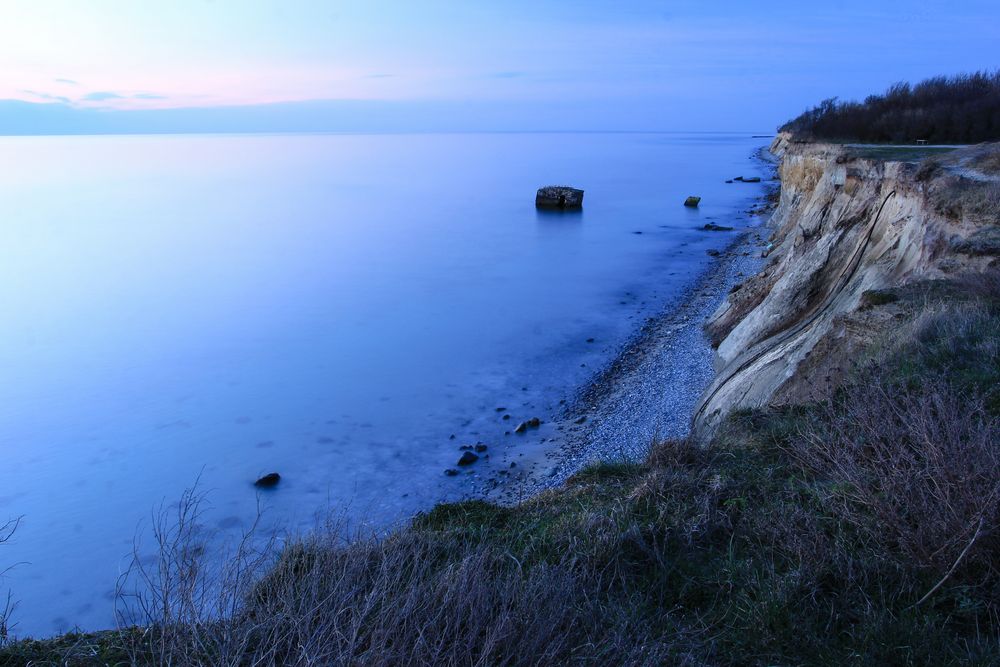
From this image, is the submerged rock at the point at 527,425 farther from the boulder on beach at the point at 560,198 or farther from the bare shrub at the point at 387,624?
the boulder on beach at the point at 560,198

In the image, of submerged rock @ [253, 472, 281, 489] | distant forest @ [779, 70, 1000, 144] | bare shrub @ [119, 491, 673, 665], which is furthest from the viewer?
distant forest @ [779, 70, 1000, 144]

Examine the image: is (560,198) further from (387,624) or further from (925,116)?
(387,624)

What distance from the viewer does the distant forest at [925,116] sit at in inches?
1268

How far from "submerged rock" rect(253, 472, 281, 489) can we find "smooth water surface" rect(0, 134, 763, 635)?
170 millimetres

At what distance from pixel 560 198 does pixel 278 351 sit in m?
39.5

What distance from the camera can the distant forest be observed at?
1268 inches

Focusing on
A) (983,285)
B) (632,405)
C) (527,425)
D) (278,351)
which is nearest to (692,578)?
(983,285)

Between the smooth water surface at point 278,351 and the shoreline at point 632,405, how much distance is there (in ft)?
2.43

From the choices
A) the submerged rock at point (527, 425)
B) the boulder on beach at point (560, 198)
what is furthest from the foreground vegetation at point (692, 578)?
the boulder on beach at point (560, 198)

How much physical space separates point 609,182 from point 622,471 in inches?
3090

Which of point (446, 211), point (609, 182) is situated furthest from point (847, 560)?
point (609, 182)

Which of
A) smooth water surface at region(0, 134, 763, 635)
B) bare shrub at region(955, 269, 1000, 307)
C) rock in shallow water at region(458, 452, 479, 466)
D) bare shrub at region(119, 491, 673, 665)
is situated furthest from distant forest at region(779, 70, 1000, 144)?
bare shrub at region(119, 491, 673, 665)

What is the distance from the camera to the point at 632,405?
16000mm

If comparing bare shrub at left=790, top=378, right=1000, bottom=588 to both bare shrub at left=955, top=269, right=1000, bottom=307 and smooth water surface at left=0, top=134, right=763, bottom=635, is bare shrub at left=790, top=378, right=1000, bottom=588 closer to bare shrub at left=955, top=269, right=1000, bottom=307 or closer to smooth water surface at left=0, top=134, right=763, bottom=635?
bare shrub at left=955, top=269, right=1000, bottom=307
